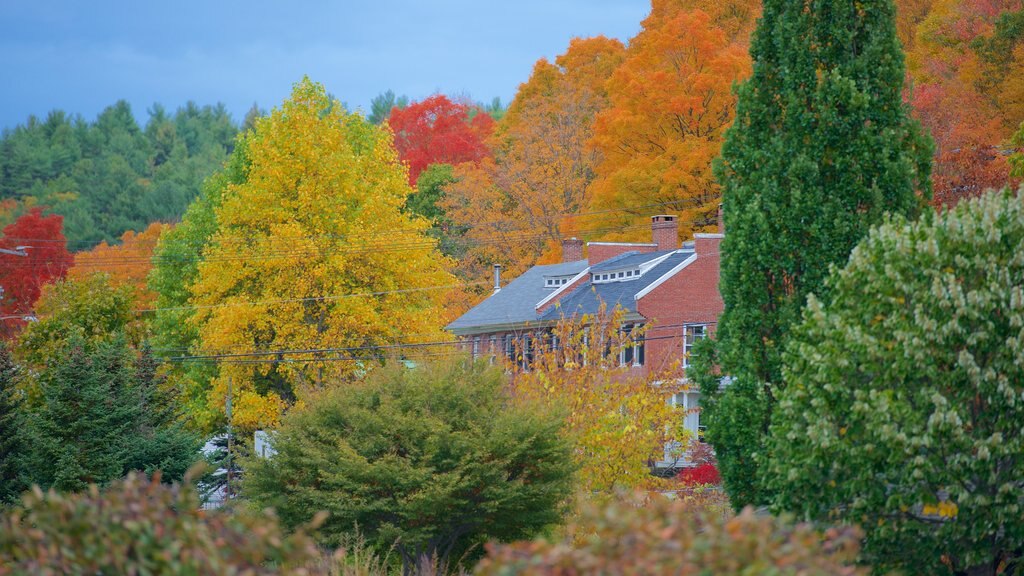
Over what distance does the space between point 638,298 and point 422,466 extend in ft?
71.0

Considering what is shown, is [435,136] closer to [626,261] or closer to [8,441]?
[626,261]

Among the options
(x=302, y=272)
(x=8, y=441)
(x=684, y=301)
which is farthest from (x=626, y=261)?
(x=8, y=441)

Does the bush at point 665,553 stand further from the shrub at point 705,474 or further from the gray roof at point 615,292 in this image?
the gray roof at point 615,292

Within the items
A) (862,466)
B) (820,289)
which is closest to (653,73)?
(820,289)

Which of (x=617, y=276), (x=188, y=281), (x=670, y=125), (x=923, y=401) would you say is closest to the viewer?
(x=923, y=401)

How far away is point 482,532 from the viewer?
63.7 feet

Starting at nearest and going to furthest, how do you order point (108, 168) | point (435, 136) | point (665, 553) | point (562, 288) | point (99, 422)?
point (665, 553)
point (99, 422)
point (562, 288)
point (435, 136)
point (108, 168)

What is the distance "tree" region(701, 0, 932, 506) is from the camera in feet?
46.7

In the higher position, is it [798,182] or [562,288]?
[798,182]

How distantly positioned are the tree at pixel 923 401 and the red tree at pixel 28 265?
7390 cm

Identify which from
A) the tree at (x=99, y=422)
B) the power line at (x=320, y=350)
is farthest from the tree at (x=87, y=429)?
the power line at (x=320, y=350)

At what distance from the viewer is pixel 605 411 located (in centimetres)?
2247

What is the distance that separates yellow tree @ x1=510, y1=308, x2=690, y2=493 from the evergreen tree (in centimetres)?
1052

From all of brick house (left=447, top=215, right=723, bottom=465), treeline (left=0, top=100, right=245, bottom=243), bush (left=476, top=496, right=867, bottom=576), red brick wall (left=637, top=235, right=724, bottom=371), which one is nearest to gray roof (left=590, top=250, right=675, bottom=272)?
brick house (left=447, top=215, right=723, bottom=465)
